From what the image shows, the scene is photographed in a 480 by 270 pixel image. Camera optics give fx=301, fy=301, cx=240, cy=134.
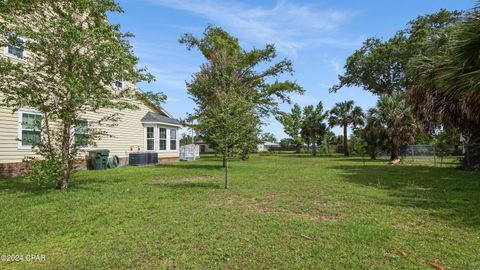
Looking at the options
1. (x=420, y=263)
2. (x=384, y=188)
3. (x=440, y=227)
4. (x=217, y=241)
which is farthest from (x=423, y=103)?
(x=217, y=241)

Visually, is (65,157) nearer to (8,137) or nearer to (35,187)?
(35,187)

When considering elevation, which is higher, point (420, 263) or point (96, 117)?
point (96, 117)

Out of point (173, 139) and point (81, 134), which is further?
point (173, 139)

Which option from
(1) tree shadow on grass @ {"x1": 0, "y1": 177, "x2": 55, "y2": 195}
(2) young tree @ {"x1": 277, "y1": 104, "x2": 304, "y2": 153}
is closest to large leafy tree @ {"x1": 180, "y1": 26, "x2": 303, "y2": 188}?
(1) tree shadow on grass @ {"x1": 0, "y1": 177, "x2": 55, "y2": 195}

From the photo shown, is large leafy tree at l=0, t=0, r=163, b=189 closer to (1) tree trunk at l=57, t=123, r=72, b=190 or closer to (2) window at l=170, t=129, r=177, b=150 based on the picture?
(1) tree trunk at l=57, t=123, r=72, b=190

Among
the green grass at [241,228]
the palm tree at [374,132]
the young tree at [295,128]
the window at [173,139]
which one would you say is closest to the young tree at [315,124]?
the young tree at [295,128]

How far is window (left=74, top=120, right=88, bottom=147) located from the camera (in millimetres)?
8709

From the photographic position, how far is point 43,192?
26.6 ft

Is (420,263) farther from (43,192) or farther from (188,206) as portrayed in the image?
(43,192)

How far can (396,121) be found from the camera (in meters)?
20.8

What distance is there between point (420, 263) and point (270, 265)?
5.63 ft

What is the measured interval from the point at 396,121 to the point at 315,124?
21.3 m

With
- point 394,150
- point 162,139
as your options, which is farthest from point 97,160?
point 394,150

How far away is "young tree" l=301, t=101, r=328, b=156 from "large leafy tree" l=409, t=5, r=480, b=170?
2697 cm
